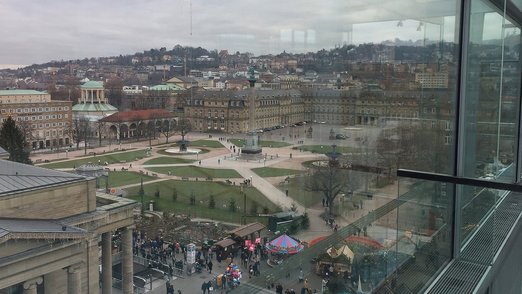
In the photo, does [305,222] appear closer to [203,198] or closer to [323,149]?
[323,149]

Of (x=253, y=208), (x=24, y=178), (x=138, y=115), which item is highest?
(x=138, y=115)

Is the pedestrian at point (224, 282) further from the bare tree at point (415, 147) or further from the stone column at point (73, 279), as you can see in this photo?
the bare tree at point (415, 147)

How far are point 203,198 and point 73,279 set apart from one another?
4491 mm

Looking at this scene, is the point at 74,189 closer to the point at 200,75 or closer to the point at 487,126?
the point at 487,126

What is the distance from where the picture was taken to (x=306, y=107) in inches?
256

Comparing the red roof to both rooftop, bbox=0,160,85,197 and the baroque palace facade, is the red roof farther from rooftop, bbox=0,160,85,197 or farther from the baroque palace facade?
rooftop, bbox=0,160,85,197

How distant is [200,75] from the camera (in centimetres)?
987

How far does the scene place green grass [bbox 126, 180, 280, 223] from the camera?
679 cm

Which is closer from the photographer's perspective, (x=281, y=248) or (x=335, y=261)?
(x=335, y=261)

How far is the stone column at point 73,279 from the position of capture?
2.98m

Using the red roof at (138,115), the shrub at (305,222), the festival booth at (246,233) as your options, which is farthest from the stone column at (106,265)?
the red roof at (138,115)

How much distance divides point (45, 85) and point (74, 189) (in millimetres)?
4652

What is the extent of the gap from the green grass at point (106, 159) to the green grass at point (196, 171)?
0.67 metres

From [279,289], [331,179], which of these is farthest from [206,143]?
[279,289]
